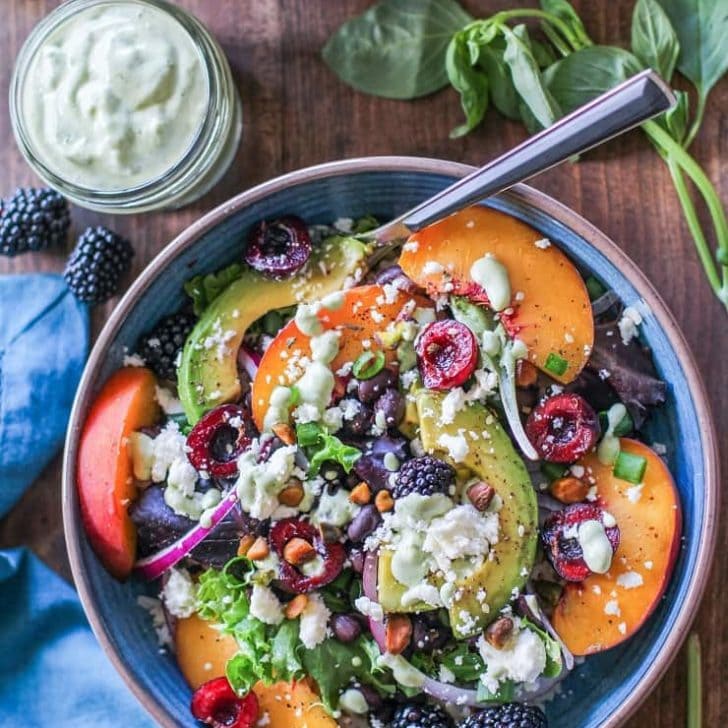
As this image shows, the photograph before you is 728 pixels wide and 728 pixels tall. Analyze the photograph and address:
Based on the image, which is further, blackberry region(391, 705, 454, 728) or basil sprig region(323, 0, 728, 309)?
basil sprig region(323, 0, 728, 309)

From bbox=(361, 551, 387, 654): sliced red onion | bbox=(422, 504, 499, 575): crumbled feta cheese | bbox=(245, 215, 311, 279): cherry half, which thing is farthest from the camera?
bbox=(245, 215, 311, 279): cherry half

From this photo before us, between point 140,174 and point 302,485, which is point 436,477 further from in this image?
point 140,174

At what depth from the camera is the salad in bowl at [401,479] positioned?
84.7 inches

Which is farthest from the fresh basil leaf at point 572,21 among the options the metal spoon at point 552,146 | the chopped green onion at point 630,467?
the chopped green onion at point 630,467

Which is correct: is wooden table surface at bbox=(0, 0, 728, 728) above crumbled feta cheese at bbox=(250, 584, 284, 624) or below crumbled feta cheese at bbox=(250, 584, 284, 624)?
above

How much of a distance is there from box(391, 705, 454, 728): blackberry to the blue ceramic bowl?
278mm

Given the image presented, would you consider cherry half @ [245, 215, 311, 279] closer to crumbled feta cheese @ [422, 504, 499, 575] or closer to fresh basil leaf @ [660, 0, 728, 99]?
crumbled feta cheese @ [422, 504, 499, 575]

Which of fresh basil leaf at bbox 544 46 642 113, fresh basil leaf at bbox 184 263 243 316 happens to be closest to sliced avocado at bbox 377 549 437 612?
fresh basil leaf at bbox 184 263 243 316

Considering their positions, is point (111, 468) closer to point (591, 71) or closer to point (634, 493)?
point (634, 493)

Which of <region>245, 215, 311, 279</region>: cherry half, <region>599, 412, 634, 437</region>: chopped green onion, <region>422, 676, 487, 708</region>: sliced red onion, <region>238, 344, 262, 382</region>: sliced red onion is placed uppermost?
<region>245, 215, 311, 279</region>: cherry half

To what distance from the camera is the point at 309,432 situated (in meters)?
2.19

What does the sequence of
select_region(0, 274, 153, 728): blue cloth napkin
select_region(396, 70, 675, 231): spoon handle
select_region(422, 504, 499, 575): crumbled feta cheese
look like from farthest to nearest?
select_region(0, 274, 153, 728): blue cloth napkin, select_region(422, 504, 499, 575): crumbled feta cheese, select_region(396, 70, 675, 231): spoon handle

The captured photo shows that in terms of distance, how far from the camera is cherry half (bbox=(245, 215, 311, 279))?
7.48ft

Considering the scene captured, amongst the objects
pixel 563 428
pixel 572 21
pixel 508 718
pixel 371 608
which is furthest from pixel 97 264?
pixel 508 718
